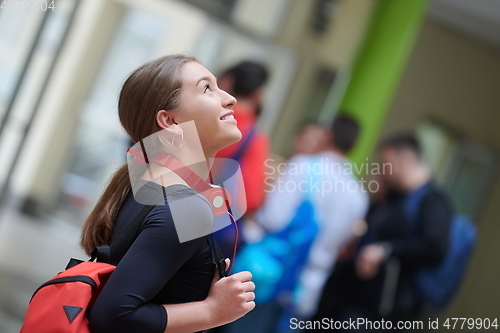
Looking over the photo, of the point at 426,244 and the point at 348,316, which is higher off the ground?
the point at 426,244

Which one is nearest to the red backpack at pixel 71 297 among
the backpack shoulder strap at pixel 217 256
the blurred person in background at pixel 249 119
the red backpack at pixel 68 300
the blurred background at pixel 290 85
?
the red backpack at pixel 68 300

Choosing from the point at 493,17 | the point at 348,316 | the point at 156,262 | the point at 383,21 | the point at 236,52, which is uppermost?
the point at 493,17

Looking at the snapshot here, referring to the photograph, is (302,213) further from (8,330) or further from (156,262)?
(156,262)

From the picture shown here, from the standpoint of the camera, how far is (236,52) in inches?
190

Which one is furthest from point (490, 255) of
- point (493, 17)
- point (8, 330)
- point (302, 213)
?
point (8, 330)

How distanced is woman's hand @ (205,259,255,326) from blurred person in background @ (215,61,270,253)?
1160 mm

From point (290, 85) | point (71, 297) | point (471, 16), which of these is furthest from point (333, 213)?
point (471, 16)

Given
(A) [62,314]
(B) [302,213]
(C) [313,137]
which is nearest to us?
(A) [62,314]

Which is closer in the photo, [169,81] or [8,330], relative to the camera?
[169,81]

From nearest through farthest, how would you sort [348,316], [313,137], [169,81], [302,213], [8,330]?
[169,81]
[8,330]
[302,213]
[348,316]
[313,137]

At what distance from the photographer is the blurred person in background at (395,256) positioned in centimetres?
317

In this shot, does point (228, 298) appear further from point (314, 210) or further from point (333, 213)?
point (333, 213)

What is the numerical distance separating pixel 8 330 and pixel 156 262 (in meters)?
1.80

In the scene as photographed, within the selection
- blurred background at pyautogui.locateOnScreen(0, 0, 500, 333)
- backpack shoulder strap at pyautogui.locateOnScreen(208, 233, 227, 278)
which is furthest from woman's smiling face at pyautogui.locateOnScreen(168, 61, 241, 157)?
blurred background at pyautogui.locateOnScreen(0, 0, 500, 333)
